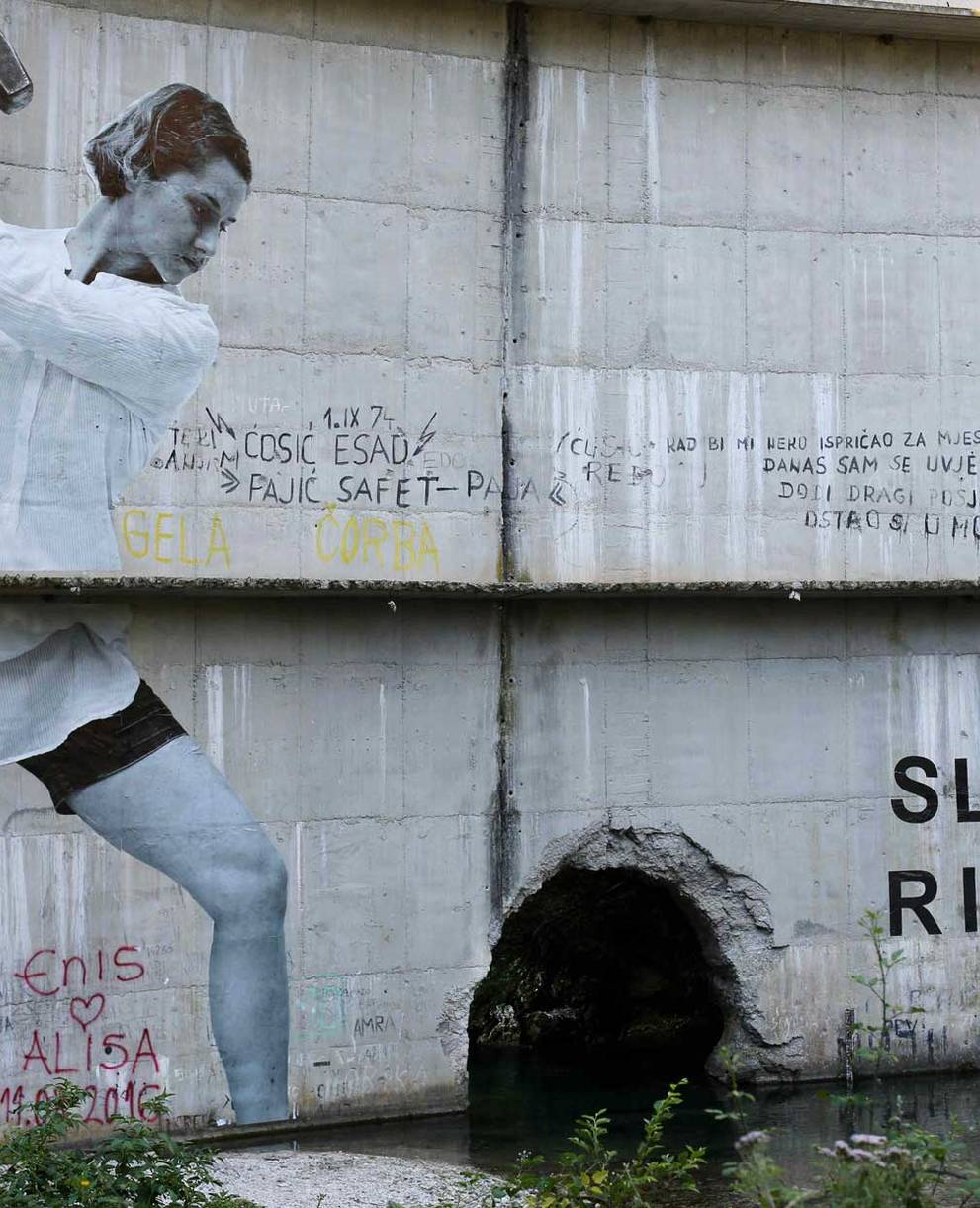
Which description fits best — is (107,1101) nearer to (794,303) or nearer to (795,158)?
(794,303)

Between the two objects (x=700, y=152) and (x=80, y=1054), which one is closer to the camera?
(x=80, y=1054)

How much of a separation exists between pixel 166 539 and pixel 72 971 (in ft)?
8.13

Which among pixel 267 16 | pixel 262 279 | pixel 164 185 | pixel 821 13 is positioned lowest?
pixel 262 279

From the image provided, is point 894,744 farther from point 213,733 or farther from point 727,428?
point 213,733

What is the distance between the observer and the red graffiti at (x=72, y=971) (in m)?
9.45

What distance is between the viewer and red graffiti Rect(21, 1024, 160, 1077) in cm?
941

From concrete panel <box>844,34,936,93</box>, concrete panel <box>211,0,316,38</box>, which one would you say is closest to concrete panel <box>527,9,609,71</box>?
concrete panel <box>211,0,316,38</box>

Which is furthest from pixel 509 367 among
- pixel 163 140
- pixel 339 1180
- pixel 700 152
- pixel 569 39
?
pixel 339 1180

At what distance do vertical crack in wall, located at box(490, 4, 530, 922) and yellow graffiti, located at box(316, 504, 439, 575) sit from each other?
0.52m

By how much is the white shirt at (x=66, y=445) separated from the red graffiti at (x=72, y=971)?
115 cm

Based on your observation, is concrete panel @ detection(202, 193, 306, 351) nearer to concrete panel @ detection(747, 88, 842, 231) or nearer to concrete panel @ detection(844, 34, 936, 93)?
concrete panel @ detection(747, 88, 842, 231)

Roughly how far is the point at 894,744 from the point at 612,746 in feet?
6.56

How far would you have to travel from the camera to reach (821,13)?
10.8 m

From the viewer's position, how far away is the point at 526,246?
10.6 metres
